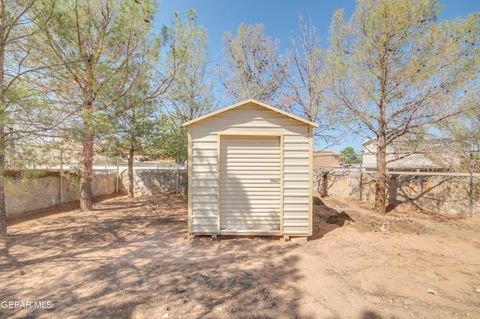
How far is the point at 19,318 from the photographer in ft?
7.19

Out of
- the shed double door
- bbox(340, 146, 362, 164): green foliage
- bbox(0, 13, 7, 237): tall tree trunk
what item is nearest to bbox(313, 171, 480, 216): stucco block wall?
bbox(340, 146, 362, 164): green foliage

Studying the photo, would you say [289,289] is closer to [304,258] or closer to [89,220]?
[304,258]

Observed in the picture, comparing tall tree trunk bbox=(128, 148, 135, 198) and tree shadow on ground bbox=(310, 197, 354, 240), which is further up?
tall tree trunk bbox=(128, 148, 135, 198)

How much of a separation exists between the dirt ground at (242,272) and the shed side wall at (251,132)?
0.51 metres

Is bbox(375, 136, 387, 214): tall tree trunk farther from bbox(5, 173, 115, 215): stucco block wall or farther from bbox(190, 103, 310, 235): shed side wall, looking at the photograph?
bbox(5, 173, 115, 215): stucco block wall

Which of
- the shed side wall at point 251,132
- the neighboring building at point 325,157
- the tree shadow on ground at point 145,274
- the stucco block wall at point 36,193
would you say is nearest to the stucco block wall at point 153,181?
the stucco block wall at point 36,193

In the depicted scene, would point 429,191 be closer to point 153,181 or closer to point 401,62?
point 401,62

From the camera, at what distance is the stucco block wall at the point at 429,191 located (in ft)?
20.7

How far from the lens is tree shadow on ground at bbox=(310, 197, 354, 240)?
5.30 meters

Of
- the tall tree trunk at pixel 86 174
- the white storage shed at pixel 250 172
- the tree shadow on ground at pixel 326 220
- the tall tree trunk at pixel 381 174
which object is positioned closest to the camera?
the white storage shed at pixel 250 172

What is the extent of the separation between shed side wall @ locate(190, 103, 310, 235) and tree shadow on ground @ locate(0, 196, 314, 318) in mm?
594

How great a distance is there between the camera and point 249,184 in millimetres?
4652

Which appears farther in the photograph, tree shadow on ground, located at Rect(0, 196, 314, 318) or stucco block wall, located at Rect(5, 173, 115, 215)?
stucco block wall, located at Rect(5, 173, 115, 215)

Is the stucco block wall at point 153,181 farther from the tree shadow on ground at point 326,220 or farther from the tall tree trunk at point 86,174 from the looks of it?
the tree shadow on ground at point 326,220
